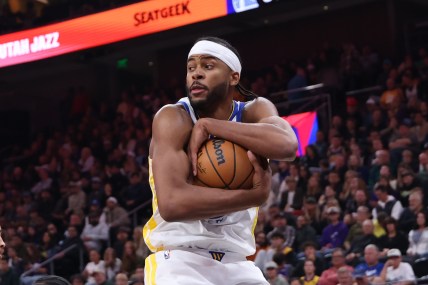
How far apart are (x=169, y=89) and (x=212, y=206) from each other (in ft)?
49.0

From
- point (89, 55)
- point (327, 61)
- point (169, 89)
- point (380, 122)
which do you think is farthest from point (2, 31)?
point (380, 122)

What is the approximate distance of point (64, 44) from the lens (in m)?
16.0

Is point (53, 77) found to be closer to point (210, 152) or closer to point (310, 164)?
point (310, 164)

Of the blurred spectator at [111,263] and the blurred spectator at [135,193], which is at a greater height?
the blurred spectator at [135,193]

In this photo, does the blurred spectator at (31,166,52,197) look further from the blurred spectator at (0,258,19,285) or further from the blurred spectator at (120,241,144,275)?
the blurred spectator at (120,241,144,275)

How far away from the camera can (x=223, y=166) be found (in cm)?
378

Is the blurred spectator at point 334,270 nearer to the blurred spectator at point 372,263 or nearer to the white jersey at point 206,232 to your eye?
the blurred spectator at point 372,263

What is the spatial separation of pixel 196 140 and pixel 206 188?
221mm

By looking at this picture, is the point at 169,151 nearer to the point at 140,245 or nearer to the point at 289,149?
the point at 289,149

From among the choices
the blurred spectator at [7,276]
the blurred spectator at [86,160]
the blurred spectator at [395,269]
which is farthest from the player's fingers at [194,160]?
the blurred spectator at [86,160]

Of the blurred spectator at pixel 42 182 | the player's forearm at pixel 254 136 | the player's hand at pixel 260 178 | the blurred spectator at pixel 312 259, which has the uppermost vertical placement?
the blurred spectator at pixel 42 182

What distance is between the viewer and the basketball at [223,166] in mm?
3789

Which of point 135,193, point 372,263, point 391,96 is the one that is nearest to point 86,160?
point 135,193

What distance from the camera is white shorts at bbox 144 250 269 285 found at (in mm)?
3984
